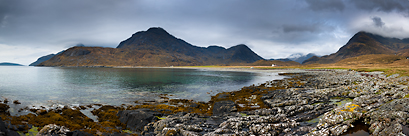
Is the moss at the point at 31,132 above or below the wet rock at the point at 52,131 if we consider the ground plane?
below

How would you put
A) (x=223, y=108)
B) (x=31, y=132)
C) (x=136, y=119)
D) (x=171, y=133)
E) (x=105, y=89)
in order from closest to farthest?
(x=171, y=133) < (x=31, y=132) < (x=136, y=119) < (x=223, y=108) < (x=105, y=89)

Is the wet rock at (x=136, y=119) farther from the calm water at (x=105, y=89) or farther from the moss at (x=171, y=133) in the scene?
the calm water at (x=105, y=89)

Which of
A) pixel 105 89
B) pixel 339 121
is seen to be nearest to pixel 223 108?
pixel 339 121

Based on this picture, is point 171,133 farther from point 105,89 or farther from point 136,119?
point 105,89

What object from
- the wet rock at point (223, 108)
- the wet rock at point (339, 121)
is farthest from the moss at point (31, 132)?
the wet rock at point (339, 121)

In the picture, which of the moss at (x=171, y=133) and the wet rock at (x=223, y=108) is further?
the wet rock at (x=223, y=108)

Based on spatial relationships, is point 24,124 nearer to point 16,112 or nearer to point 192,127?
point 16,112

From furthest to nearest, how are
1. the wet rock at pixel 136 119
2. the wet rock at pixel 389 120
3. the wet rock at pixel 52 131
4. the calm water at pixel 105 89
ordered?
the calm water at pixel 105 89
the wet rock at pixel 136 119
the wet rock at pixel 52 131
the wet rock at pixel 389 120

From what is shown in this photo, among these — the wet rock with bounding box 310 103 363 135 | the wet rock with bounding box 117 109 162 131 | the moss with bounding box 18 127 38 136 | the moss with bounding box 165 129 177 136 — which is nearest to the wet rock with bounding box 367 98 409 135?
the wet rock with bounding box 310 103 363 135

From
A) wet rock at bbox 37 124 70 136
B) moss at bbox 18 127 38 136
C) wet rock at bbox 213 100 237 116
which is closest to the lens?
wet rock at bbox 37 124 70 136

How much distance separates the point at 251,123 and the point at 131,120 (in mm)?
11077

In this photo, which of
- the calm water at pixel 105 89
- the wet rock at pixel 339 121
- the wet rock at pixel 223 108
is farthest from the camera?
the calm water at pixel 105 89

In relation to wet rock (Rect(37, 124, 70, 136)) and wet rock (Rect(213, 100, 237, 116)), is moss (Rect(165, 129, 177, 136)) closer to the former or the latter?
wet rock (Rect(37, 124, 70, 136))

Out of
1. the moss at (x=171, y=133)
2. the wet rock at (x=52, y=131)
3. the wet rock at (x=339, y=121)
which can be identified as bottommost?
the moss at (x=171, y=133)
